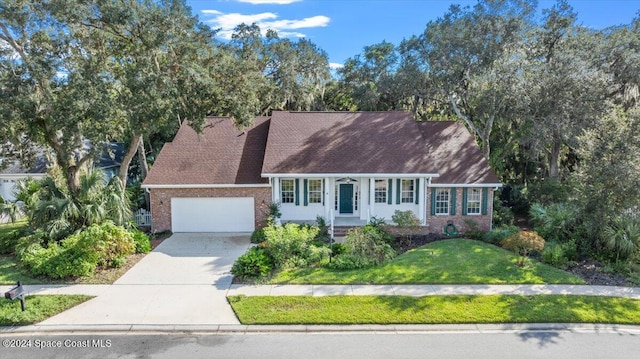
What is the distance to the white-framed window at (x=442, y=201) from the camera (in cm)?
1695

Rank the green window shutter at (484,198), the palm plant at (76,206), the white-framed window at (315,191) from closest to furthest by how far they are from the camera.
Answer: the palm plant at (76,206) < the green window shutter at (484,198) < the white-framed window at (315,191)

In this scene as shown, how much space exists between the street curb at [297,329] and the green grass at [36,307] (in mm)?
178

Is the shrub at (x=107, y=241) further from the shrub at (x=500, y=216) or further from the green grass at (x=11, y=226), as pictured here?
the shrub at (x=500, y=216)

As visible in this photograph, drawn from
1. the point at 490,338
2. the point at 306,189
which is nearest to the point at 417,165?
→ the point at 306,189

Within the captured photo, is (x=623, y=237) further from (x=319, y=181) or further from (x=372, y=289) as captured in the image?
(x=319, y=181)

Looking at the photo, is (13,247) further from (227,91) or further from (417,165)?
(417,165)

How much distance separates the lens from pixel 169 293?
1030 cm

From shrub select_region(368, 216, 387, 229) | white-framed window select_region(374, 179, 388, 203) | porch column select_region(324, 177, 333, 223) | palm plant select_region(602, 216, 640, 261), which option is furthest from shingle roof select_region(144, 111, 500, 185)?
palm plant select_region(602, 216, 640, 261)

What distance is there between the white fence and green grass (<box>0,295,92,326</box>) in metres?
7.86

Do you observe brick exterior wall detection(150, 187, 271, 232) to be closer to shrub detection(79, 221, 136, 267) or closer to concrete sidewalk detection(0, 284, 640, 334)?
shrub detection(79, 221, 136, 267)

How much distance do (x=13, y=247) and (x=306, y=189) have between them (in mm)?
11030

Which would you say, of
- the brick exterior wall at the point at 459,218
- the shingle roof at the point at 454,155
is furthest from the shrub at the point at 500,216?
the shingle roof at the point at 454,155

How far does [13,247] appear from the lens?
13648 mm

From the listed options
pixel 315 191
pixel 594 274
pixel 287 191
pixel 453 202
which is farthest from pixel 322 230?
pixel 594 274
